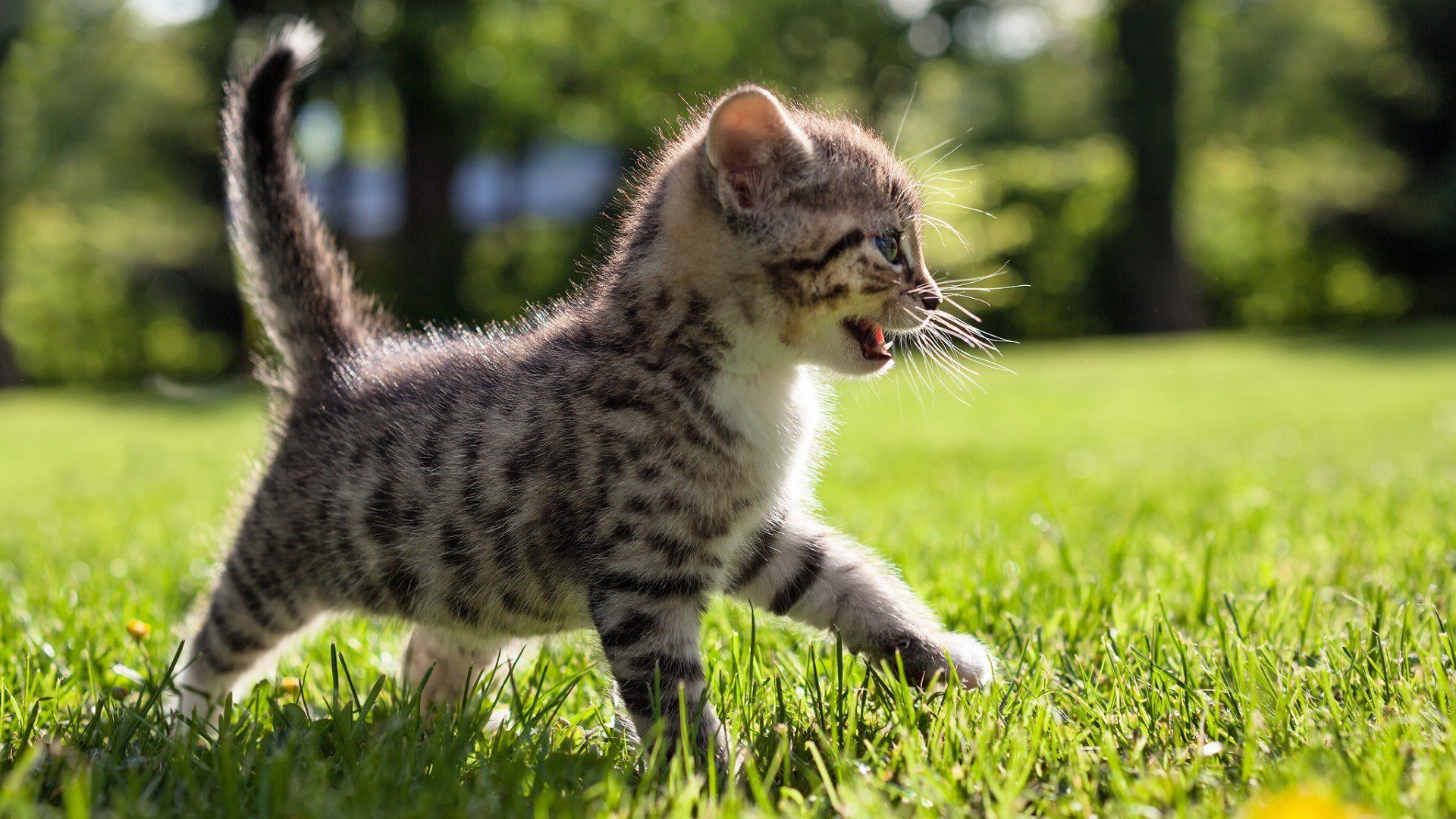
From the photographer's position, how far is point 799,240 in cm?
240

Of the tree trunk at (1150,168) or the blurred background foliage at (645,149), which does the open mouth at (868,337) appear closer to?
the blurred background foliage at (645,149)

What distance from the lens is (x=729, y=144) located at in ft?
7.90

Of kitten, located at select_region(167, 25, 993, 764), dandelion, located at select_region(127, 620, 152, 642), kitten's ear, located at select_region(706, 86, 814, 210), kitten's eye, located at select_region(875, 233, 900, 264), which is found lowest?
dandelion, located at select_region(127, 620, 152, 642)

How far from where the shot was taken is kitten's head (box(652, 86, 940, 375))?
2.39 meters

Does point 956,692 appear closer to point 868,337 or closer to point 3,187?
point 868,337

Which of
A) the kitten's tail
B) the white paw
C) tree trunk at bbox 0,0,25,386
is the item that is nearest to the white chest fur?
the white paw

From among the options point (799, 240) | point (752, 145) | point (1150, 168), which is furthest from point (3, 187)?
point (799, 240)

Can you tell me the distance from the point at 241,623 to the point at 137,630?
24 cm

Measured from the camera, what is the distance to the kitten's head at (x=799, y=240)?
7.86 feet

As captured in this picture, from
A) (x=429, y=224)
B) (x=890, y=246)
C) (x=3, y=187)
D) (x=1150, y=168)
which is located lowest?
(x=890, y=246)

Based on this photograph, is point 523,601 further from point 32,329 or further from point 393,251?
point 32,329

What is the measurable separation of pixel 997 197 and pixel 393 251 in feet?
31.6

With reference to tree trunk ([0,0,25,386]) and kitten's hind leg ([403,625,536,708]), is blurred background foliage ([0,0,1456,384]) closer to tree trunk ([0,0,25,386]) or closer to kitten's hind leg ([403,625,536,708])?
tree trunk ([0,0,25,386])

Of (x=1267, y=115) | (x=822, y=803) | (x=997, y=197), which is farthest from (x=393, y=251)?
(x=1267, y=115)
